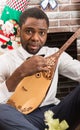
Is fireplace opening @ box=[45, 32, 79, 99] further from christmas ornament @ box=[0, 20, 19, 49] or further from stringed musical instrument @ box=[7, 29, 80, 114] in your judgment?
stringed musical instrument @ box=[7, 29, 80, 114]

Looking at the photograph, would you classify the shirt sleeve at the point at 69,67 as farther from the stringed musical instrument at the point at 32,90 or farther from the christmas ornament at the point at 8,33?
the christmas ornament at the point at 8,33

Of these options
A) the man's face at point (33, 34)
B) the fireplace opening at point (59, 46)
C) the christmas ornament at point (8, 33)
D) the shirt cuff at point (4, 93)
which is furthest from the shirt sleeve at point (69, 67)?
the fireplace opening at point (59, 46)

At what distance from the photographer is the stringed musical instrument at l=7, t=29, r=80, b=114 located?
1.46 meters

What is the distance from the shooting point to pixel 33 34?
1.58m

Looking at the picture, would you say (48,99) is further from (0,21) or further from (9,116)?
(0,21)

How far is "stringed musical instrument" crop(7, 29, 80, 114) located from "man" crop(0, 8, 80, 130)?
0.14 ft

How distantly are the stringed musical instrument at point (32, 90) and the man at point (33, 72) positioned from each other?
42mm

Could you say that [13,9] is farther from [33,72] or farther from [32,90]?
[33,72]

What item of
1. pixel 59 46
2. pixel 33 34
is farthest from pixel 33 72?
pixel 59 46

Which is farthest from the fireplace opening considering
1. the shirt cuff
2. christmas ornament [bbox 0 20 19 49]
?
the shirt cuff

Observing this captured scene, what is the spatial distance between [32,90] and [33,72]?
21 cm

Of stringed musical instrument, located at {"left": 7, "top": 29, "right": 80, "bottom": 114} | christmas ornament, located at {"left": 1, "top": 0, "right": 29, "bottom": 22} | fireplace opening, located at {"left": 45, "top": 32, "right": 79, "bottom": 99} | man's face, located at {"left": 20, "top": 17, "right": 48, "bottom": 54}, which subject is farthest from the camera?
fireplace opening, located at {"left": 45, "top": 32, "right": 79, "bottom": 99}

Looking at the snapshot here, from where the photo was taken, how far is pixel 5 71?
1.55 meters

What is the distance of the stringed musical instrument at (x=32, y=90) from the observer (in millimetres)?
1465
